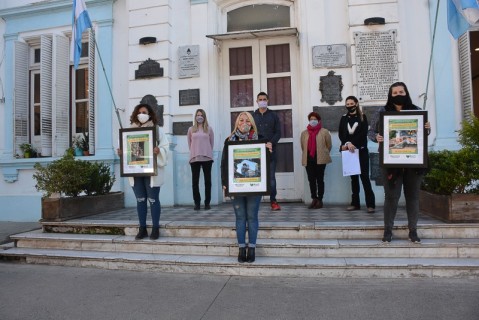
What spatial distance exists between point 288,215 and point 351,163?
53.4 inches

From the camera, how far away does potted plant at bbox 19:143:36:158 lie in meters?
9.29

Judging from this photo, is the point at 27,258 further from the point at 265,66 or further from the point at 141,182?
the point at 265,66

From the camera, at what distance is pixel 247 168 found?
475 centimetres

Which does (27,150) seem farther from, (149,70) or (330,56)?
(330,56)

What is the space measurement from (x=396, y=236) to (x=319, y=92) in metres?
3.36

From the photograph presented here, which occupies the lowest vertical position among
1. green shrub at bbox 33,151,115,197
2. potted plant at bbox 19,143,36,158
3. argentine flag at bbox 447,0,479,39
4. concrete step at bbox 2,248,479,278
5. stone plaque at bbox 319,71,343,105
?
concrete step at bbox 2,248,479,278

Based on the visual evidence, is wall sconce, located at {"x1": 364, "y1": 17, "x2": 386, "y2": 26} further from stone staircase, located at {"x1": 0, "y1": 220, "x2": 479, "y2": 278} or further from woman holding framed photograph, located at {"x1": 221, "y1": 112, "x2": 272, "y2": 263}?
stone staircase, located at {"x1": 0, "y1": 220, "x2": 479, "y2": 278}

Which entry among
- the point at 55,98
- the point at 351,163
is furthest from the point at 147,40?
the point at 351,163

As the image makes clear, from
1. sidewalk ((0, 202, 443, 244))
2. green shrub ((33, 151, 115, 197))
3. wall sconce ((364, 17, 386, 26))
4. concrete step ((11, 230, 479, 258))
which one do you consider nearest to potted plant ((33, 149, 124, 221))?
green shrub ((33, 151, 115, 197))

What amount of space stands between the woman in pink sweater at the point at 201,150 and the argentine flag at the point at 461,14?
428cm

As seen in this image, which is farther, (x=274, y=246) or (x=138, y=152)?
(x=138, y=152)

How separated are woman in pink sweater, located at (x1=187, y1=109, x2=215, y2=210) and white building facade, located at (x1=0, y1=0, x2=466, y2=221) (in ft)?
2.58

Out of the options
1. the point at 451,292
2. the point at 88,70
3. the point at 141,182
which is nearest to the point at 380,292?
the point at 451,292

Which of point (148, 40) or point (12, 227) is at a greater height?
point (148, 40)
